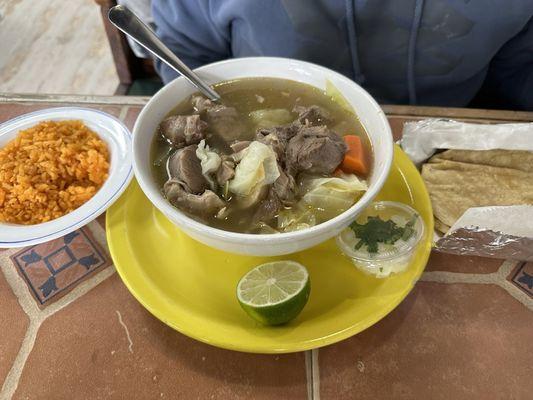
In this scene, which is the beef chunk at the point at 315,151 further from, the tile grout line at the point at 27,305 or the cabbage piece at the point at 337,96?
the tile grout line at the point at 27,305

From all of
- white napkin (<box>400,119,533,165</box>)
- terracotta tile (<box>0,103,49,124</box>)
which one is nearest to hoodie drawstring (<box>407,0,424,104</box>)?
white napkin (<box>400,119,533,165</box>)

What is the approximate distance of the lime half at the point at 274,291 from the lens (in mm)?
744

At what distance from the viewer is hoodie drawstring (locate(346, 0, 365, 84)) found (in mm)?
1246

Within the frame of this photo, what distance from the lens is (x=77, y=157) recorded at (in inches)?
43.2

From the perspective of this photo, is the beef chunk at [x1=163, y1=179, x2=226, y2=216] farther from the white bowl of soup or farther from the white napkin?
the white napkin

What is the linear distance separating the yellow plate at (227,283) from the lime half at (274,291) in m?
0.04

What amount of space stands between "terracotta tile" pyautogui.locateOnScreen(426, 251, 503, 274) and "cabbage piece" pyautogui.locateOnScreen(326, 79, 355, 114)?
0.37 meters

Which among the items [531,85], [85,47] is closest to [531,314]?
[531,85]

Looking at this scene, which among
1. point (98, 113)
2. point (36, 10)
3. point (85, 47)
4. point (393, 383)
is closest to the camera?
point (393, 383)

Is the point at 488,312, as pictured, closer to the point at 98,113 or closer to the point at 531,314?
the point at 531,314

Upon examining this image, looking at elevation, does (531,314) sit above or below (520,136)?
below

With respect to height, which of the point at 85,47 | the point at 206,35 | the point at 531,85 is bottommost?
the point at 85,47

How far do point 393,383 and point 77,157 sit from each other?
0.84 meters

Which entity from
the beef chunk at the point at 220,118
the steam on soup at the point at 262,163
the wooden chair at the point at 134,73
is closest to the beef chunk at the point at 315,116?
the steam on soup at the point at 262,163
